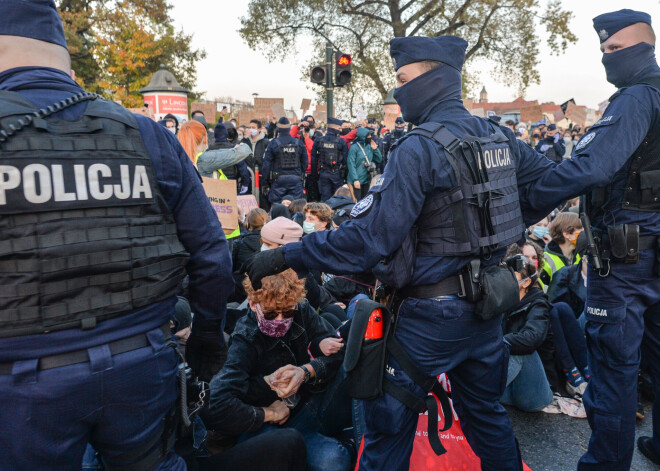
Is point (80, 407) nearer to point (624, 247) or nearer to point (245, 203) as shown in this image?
point (624, 247)

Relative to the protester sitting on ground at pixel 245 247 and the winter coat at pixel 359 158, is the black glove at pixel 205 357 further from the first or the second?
the winter coat at pixel 359 158

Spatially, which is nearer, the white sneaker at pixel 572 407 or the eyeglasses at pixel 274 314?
the eyeglasses at pixel 274 314

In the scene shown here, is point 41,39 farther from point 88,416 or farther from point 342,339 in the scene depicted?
point 342,339

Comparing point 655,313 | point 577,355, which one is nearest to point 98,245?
point 655,313

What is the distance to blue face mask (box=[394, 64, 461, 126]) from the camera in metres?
2.11

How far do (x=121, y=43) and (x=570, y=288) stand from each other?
781 inches

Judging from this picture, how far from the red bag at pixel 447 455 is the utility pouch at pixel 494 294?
0.81 meters

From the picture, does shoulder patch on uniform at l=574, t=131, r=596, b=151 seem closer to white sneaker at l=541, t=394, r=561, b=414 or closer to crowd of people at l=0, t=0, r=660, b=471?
crowd of people at l=0, t=0, r=660, b=471

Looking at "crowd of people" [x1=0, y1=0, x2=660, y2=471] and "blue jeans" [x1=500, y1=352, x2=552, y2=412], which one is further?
"blue jeans" [x1=500, y1=352, x2=552, y2=412]

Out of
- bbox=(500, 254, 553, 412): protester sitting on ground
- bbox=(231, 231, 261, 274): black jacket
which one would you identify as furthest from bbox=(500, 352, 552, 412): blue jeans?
bbox=(231, 231, 261, 274): black jacket

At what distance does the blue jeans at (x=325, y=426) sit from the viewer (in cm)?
247

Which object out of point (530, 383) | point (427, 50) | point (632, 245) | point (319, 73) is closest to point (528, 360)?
point (530, 383)

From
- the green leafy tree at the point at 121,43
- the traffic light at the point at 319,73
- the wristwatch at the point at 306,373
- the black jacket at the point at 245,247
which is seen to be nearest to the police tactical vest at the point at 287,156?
the traffic light at the point at 319,73

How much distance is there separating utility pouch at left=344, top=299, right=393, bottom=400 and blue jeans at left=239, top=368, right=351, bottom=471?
2.13ft
